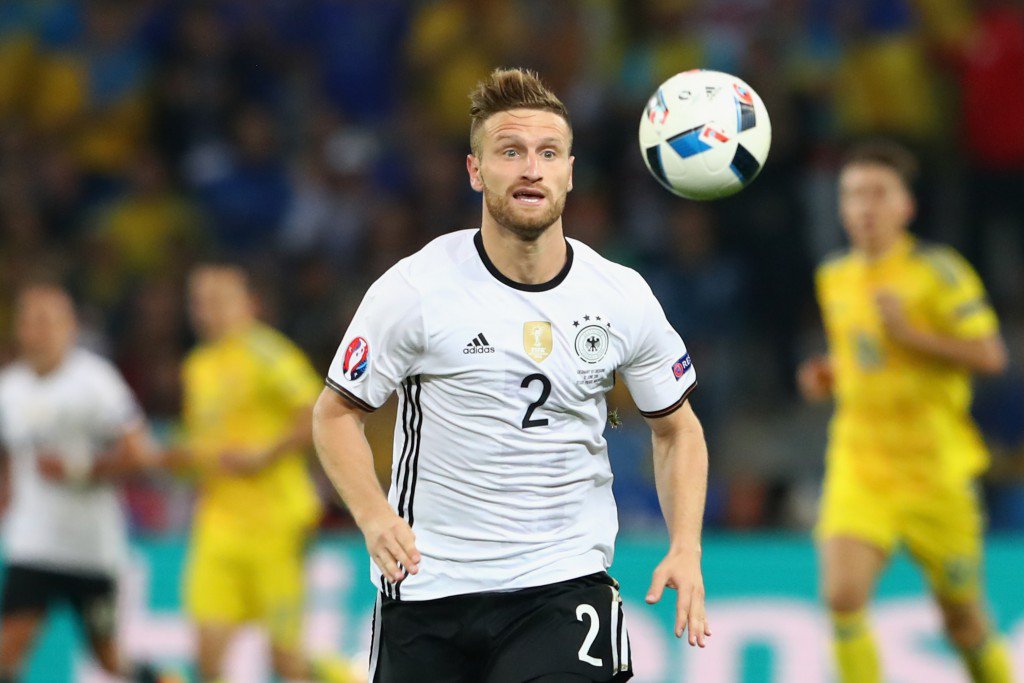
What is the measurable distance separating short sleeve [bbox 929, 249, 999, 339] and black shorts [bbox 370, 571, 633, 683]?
3.25 metres

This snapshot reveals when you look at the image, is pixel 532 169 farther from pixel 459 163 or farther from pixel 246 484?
pixel 459 163

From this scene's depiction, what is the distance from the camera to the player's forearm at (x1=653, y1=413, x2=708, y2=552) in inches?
180

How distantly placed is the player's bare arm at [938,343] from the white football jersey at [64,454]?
3959mm

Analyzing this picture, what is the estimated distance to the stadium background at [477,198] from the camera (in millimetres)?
9898

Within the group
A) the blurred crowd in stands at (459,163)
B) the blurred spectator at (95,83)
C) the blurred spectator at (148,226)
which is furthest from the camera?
the blurred spectator at (95,83)

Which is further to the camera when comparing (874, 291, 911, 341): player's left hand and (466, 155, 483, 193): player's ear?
(874, 291, 911, 341): player's left hand

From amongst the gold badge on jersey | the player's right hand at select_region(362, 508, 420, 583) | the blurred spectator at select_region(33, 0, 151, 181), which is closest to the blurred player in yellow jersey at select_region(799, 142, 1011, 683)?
the gold badge on jersey

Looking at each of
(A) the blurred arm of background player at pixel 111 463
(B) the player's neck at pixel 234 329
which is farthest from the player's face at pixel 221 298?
(A) the blurred arm of background player at pixel 111 463

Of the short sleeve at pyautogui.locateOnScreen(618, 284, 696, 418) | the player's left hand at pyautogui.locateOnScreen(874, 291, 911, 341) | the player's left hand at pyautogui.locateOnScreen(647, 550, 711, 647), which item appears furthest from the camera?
the player's left hand at pyautogui.locateOnScreen(874, 291, 911, 341)

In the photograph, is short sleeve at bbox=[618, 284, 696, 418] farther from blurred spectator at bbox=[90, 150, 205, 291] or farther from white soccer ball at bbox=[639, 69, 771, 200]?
blurred spectator at bbox=[90, 150, 205, 291]

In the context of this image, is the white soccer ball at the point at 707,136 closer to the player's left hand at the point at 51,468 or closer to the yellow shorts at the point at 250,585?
the yellow shorts at the point at 250,585

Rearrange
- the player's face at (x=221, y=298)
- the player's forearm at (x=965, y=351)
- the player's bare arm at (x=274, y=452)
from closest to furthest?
1. the player's forearm at (x=965, y=351)
2. the player's bare arm at (x=274, y=452)
3. the player's face at (x=221, y=298)

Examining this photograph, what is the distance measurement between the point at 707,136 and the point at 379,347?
1.28 meters

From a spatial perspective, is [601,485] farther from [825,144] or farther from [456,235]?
[825,144]
